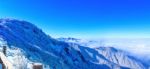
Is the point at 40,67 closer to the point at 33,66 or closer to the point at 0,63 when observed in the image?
the point at 33,66

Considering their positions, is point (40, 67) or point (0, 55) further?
point (0, 55)

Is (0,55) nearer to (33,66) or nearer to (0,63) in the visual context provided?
(0,63)

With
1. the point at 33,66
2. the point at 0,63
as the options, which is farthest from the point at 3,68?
the point at 33,66

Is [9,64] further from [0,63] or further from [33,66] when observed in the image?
[33,66]

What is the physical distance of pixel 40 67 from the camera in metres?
6.58

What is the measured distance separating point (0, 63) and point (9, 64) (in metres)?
0.25

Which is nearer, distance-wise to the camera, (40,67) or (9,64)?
→ (40,67)

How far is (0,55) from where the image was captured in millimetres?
7301

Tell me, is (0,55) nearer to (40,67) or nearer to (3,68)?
(3,68)

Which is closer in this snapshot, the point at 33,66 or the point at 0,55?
the point at 33,66

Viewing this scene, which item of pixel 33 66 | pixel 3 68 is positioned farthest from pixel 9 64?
pixel 33 66

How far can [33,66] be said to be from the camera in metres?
6.59

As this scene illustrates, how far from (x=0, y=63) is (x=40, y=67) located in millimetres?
960

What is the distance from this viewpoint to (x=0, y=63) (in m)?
6.99
